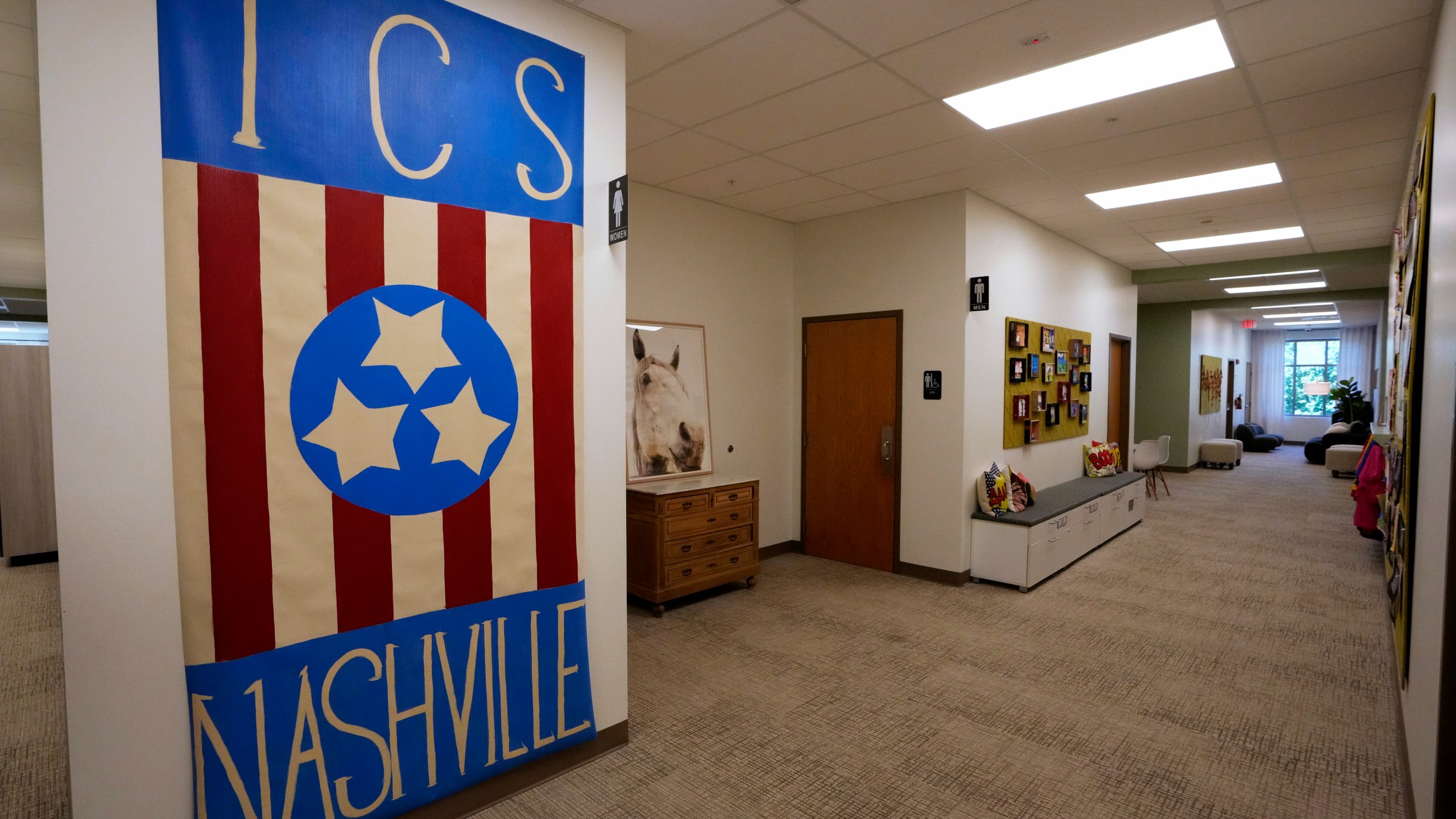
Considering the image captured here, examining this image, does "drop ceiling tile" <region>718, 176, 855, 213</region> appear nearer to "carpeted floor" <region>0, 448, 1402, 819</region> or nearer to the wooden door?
"carpeted floor" <region>0, 448, 1402, 819</region>

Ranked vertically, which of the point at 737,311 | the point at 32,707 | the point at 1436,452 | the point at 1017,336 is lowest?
the point at 32,707

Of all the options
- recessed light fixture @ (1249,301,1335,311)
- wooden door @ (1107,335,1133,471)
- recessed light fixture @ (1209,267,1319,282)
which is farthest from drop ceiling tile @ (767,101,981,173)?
recessed light fixture @ (1249,301,1335,311)

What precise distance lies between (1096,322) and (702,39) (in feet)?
20.9

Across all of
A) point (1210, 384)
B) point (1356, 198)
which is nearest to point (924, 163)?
point (1356, 198)

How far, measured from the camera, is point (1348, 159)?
4352 millimetres

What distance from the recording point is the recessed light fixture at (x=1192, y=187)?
4691 millimetres

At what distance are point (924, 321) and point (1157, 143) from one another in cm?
186

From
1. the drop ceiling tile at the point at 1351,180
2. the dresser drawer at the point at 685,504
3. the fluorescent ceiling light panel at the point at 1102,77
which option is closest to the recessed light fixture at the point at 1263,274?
the drop ceiling tile at the point at 1351,180

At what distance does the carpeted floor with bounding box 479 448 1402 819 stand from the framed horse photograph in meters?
1.03

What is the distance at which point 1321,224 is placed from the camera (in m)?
6.05

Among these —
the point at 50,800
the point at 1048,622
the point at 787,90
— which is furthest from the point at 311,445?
the point at 1048,622

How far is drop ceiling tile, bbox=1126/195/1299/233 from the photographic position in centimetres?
548

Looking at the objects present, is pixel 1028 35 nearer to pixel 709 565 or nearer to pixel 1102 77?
pixel 1102 77

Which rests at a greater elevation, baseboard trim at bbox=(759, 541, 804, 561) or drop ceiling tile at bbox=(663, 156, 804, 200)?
drop ceiling tile at bbox=(663, 156, 804, 200)
